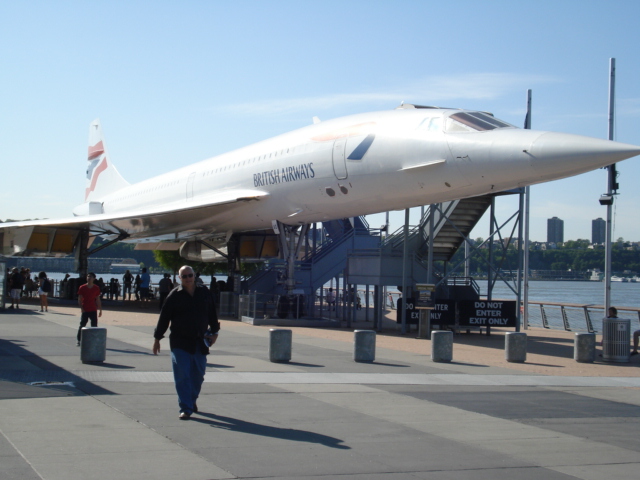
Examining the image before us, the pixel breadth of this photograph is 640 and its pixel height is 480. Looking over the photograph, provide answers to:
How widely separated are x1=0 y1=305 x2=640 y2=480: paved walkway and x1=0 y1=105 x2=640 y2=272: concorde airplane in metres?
3.47

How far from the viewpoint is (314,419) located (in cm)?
710

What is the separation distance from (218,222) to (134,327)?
645cm

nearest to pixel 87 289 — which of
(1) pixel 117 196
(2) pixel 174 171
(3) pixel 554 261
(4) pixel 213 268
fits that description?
(2) pixel 174 171

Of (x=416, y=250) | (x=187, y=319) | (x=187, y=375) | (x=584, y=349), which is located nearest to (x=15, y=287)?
(x=416, y=250)

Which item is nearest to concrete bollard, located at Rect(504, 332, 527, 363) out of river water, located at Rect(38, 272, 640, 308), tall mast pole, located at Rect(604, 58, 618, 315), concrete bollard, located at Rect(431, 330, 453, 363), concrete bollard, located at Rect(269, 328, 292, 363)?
concrete bollard, located at Rect(431, 330, 453, 363)

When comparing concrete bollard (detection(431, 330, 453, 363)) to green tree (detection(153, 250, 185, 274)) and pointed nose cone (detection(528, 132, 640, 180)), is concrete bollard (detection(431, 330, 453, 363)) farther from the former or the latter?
green tree (detection(153, 250, 185, 274))

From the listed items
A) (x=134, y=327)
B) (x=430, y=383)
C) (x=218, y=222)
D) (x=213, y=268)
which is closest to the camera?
(x=430, y=383)

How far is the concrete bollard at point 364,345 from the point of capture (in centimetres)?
1179

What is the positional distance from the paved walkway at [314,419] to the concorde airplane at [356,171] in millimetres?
3467

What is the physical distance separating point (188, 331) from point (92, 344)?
12.5 ft

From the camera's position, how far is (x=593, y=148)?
1179cm

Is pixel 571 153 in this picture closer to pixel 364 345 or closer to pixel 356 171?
pixel 364 345

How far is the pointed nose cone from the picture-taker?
1164 cm

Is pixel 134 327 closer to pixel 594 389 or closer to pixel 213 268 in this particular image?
pixel 594 389
